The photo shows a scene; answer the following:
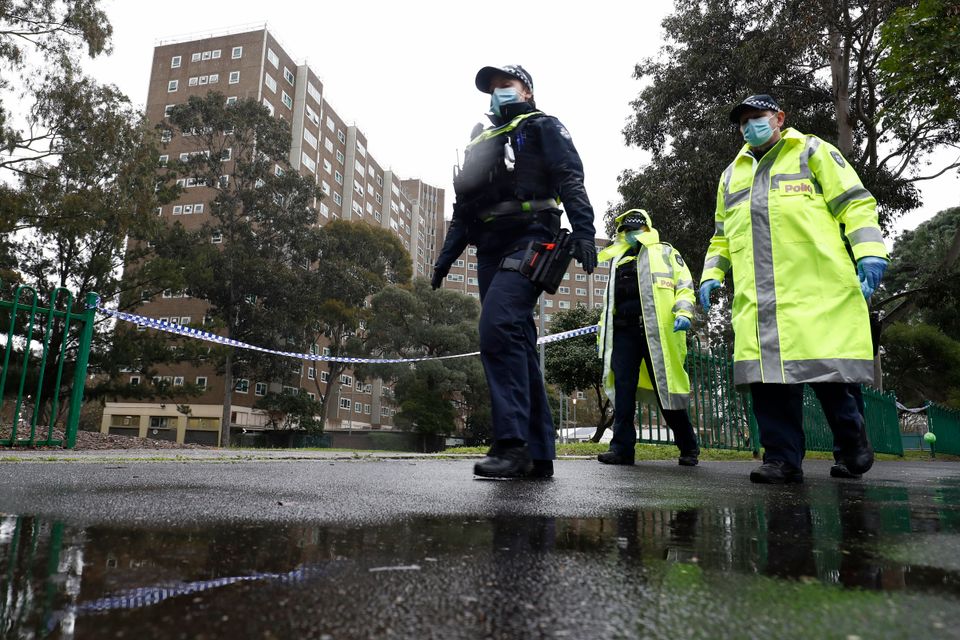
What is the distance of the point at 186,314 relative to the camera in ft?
149

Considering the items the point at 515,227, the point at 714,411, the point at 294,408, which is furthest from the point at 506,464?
the point at 294,408

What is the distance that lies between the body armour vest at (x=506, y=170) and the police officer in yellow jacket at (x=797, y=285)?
1184 millimetres

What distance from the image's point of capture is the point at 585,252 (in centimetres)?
317

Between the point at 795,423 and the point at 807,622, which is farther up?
the point at 795,423

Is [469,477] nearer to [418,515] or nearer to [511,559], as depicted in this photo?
[418,515]

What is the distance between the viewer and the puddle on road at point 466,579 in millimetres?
763

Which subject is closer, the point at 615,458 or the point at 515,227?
the point at 515,227

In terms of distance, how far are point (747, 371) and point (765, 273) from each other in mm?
531

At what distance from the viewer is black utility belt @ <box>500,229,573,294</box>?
3.18 meters

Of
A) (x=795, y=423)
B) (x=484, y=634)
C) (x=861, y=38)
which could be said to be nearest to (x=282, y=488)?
(x=484, y=634)

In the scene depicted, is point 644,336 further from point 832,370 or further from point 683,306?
point 832,370

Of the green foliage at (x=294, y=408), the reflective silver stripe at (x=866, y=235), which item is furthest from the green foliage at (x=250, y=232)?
the reflective silver stripe at (x=866, y=235)

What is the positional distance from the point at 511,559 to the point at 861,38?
17.0 meters

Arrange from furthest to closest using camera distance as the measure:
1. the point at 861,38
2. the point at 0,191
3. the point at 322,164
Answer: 1. the point at 322,164
2. the point at 0,191
3. the point at 861,38
